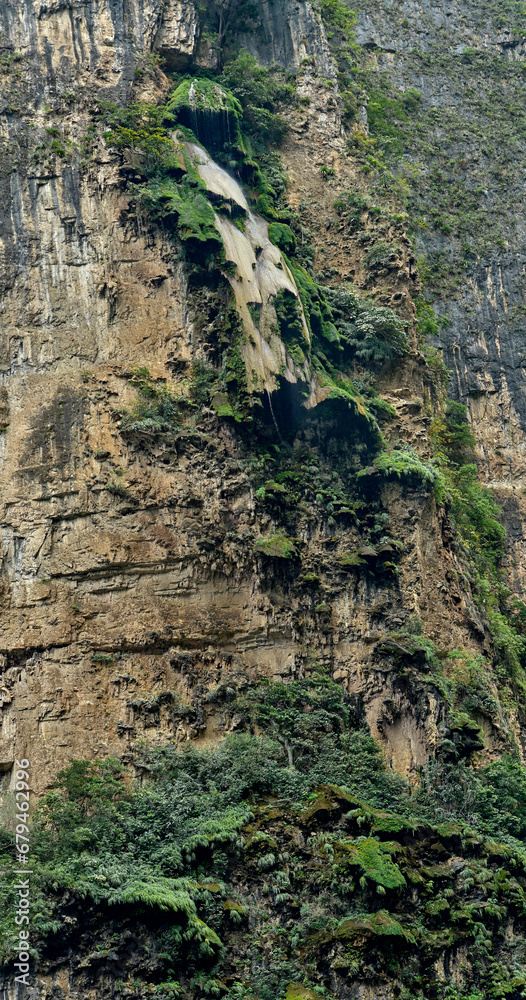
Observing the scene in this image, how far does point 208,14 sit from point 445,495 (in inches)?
582

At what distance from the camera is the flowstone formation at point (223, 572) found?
19656 mm

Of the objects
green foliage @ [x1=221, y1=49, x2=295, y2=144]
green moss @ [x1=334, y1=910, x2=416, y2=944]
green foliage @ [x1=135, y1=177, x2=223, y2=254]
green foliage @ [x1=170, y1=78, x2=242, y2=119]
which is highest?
green foliage @ [x1=221, y1=49, x2=295, y2=144]

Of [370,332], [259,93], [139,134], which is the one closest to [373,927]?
[370,332]

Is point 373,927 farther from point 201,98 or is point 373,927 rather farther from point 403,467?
point 201,98

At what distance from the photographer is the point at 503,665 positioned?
28.0 m

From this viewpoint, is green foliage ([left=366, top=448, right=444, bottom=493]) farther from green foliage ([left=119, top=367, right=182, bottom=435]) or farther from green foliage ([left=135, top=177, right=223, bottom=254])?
green foliage ([left=135, top=177, right=223, bottom=254])

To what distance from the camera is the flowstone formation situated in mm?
19656

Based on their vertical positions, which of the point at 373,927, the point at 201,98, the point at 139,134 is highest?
the point at 201,98

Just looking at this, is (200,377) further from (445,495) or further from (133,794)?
(133,794)

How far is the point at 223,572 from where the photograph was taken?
23.7m

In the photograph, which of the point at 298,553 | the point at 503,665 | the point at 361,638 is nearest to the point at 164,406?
the point at 298,553

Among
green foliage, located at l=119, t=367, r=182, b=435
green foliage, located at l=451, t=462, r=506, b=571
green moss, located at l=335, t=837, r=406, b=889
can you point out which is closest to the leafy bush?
green foliage, located at l=119, t=367, r=182, b=435

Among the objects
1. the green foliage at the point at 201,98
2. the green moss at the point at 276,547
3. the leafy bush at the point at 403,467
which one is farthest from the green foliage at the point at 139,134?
the green moss at the point at 276,547

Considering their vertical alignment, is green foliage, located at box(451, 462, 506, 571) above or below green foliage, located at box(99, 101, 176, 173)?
below
